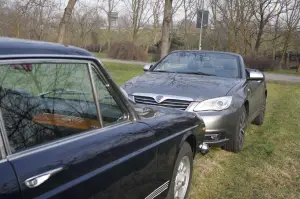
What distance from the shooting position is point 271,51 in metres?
44.2

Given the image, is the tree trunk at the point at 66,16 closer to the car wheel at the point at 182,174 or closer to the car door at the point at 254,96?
the car door at the point at 254,96

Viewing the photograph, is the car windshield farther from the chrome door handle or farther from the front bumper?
the chrome door handle

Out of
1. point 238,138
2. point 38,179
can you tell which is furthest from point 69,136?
point 238,138

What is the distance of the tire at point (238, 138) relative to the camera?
519 cm

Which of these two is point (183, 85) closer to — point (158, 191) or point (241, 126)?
point (241, 126)

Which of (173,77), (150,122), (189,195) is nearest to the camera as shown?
(150,122)

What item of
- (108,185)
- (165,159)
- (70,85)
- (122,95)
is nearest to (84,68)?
(70,85)

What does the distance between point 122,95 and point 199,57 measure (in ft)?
13.9

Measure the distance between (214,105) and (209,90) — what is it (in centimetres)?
32

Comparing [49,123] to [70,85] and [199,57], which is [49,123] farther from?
[199,57]

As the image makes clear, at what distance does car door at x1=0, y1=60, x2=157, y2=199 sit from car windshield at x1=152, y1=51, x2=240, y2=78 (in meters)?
3.73

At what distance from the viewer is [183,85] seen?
5406 millimetres

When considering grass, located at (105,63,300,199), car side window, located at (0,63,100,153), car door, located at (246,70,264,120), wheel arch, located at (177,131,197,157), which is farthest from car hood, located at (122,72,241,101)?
car side window, located at (0,63,100,153)

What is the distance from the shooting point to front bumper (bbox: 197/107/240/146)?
4883 mm
